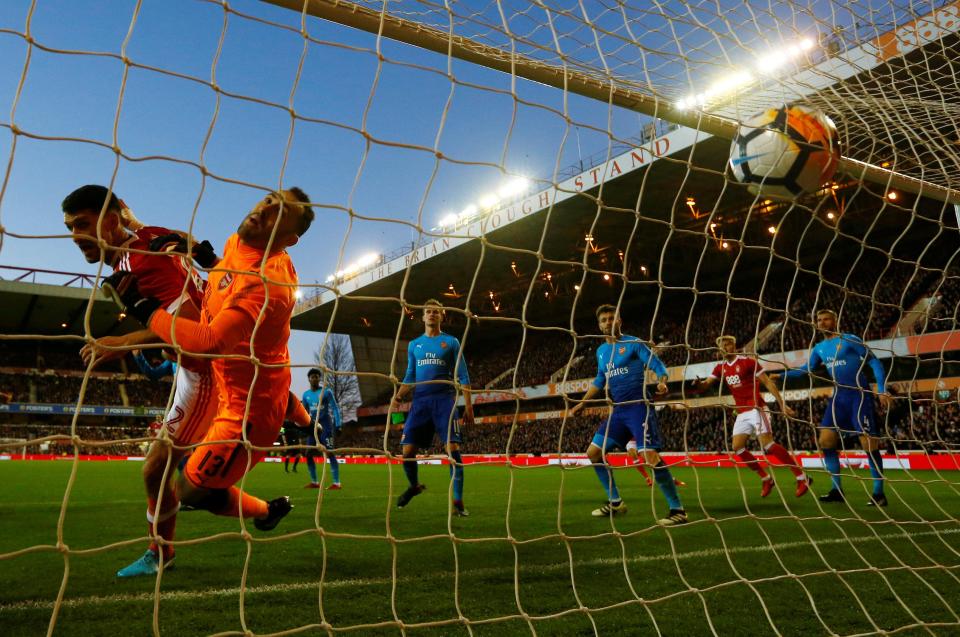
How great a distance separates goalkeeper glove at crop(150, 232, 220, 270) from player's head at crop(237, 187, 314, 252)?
0.22 m

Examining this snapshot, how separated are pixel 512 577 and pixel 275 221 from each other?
1.92 meters

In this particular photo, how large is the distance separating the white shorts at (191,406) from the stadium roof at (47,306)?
25568 mm

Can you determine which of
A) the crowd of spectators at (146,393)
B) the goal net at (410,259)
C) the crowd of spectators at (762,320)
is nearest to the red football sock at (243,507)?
the goal net at (410,259)

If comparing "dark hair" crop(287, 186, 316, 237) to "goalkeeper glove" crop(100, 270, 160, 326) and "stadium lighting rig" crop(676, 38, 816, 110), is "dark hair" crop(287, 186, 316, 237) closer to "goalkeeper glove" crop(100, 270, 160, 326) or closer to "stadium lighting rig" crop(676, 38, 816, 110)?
"goalkeeper glove" crop(100, 270, 160, 326)

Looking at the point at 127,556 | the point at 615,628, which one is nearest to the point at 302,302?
the point at 127,556

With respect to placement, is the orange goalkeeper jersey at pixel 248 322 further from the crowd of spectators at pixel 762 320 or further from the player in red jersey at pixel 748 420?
the crowd of spectators at pixel 762 320

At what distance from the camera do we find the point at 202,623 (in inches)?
92.7

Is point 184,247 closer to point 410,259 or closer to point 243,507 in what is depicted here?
point 410,259

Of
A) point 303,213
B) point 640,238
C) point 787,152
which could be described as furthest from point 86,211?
point 640,238

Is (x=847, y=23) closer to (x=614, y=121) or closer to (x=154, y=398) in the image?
(x=614, y=121)

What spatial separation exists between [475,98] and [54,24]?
1.80 meters

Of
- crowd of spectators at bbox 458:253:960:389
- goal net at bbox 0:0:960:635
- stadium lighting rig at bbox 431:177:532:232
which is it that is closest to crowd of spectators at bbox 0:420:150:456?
crowd of spectators at bbox 458:253:960:389

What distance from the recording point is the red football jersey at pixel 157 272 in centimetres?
284

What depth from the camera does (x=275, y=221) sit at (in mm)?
2574
